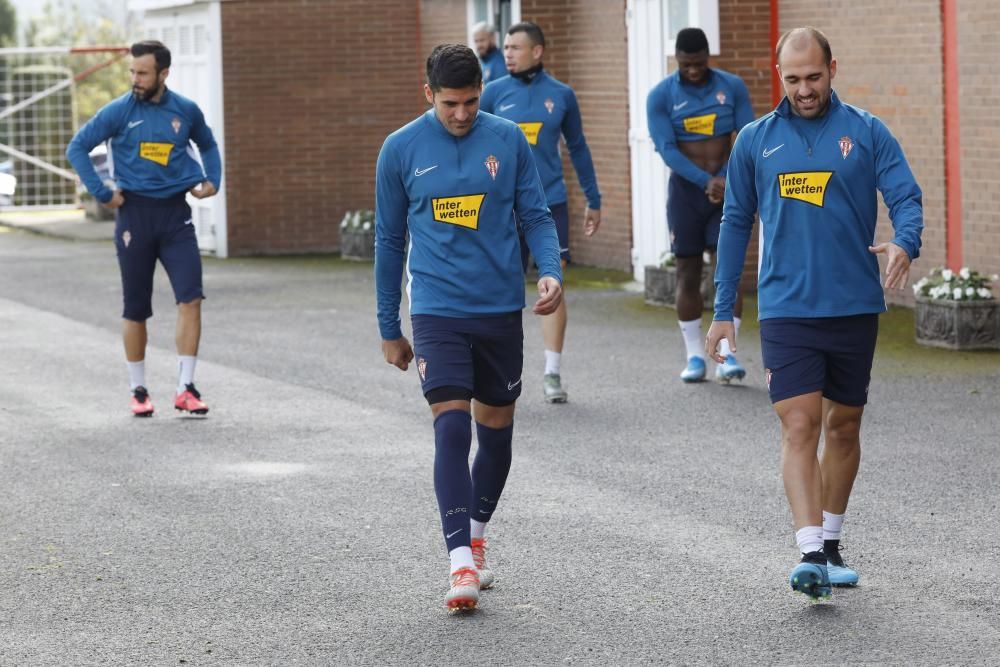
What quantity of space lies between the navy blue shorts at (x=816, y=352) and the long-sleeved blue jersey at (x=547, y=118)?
491 centimetres

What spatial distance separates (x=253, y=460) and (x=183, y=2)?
1373 centimetres

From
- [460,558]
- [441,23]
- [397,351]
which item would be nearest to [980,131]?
[397,351]

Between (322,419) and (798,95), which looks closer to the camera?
(798,95)

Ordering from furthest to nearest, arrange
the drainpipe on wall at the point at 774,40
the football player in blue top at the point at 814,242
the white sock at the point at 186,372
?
the drainpipe on wall at the point at 774,40 < the white sock at the point at 186,372 < the football player in blue top at the point at 814,242

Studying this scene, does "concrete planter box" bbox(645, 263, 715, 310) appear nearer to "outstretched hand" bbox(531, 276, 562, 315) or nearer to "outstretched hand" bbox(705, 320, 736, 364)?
"outstretched hand" bbox(705, 320, 736, 364)

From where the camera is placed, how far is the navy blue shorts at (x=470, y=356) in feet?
21.5

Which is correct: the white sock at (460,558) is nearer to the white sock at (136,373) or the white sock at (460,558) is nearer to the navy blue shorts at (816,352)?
the navy blue shorts at (816,352)

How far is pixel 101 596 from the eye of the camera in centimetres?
685

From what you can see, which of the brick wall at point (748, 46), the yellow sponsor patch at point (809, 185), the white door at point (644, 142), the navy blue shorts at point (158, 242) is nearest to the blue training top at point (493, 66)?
the white door at point (644, 142)

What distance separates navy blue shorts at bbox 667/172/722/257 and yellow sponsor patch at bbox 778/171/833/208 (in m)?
5.07

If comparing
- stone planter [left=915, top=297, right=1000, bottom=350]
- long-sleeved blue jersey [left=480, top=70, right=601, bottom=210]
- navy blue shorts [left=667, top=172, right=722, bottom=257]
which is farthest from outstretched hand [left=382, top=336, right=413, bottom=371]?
stone planter [left=915, top=297, right=1000, bottom=350]

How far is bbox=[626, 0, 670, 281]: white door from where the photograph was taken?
55.9ft

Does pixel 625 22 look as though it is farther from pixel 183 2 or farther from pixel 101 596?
pixel 101 596

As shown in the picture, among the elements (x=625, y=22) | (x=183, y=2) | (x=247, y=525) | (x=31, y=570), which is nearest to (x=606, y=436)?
(x=247, y=525)
